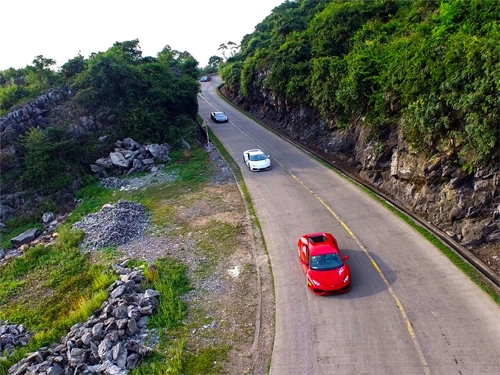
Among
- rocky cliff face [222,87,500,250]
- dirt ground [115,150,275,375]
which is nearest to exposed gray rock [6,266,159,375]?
dirt ground [115,150,275,375]

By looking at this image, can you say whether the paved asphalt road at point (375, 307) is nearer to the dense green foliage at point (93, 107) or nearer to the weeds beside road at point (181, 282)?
the weeds beside road at point (181, 282)

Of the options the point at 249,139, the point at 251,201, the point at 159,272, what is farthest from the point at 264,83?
the point at 159,272

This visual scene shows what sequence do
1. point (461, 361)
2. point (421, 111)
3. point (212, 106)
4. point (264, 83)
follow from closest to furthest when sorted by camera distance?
point (461, 361) < point (421, 111) < point (264, 83) < point (212, 106)

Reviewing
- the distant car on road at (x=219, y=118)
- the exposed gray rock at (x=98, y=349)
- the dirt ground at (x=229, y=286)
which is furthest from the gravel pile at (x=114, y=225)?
the distant car on road at (x=219, y=118)

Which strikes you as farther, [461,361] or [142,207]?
[142,207]

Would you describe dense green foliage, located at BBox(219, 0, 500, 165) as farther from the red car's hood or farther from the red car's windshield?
the red car's hood

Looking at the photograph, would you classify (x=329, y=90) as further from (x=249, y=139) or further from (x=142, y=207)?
(x=142, y=207)

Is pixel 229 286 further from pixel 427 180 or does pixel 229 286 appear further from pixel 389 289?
pixel 427 180
